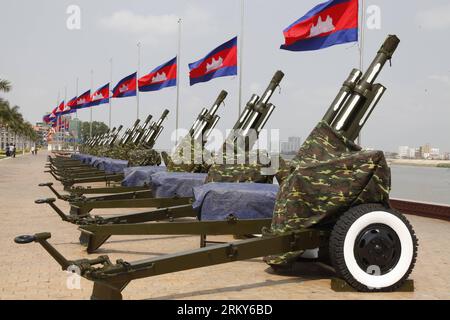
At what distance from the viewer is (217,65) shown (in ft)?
53.6

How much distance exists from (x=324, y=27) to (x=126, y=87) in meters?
17.7

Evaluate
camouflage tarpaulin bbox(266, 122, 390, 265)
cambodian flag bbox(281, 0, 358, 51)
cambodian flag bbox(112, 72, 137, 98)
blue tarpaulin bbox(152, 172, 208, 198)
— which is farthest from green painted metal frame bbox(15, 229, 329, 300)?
cambodian flag bbox(112, 72, 137, 98)

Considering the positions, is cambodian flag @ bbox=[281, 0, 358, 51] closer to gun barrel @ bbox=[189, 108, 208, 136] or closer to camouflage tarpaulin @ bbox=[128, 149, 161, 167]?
gun barrel @ bbox=[189, 108, 208, 136]

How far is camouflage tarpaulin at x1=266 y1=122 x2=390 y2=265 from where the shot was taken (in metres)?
5.45

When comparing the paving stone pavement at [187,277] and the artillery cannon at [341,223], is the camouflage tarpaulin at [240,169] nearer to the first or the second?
the paving stone pavement at [187,277]

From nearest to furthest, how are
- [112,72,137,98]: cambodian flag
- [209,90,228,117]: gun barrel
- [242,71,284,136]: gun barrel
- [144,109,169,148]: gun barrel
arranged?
[242,71,284,136]: gun barrel
[209,90,228,117]: gun barrel
[144,109,169,148]: gun barrel
[112,72,137,98]: cambodian flag

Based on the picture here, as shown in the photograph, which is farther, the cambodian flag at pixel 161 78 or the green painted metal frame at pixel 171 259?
the cambodian flag at pixel 161 78

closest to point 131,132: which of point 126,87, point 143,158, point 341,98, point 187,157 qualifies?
point 126,87

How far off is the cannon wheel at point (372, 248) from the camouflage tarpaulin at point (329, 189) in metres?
0.18

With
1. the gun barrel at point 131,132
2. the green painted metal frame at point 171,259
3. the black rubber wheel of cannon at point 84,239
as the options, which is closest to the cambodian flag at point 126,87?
the gun barrel at point 131,132

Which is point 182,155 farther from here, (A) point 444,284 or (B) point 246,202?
(A) point 444,284

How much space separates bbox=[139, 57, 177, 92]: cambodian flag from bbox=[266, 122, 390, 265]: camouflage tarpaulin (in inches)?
650

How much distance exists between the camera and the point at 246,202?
273 inches

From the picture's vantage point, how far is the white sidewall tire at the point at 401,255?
5188mm
